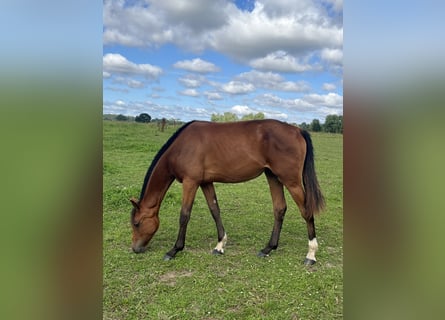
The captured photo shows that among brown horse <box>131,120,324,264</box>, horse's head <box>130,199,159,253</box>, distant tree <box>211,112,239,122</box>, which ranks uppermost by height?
distant tree <box>211,112,239,122</box>

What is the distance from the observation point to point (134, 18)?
7.75ft

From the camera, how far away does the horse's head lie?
288cm

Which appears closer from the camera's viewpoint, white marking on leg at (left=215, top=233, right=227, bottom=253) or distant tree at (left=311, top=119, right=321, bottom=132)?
distant tree at (left=311, top=119, right=321, bottom=132)

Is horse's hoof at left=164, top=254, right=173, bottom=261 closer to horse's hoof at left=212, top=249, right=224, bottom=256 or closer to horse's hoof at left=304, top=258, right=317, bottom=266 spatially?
horse's hoof at left=212, top=249, right=224, bottom=256

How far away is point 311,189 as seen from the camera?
294cm

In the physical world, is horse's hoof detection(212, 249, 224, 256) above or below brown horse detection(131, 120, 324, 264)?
below

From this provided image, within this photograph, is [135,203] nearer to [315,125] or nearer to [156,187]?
[156,187]

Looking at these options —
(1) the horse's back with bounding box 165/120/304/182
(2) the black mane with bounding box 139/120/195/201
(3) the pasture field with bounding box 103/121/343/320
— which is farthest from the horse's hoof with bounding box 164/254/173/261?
(1) the horse's back with bounding box 165/120/304/182

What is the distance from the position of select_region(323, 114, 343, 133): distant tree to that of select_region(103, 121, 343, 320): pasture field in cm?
8

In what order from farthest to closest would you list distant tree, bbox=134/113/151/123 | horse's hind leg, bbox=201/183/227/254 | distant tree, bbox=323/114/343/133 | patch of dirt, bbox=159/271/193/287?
horse's hind leg, bbox=201/183/227/254, distant tree, bbox=134/113/151/123, patch of dirt, bbox=159/271/193/287, distant tree, bbox=323/114/343/133

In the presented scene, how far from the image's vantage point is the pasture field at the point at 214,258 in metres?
2.09
